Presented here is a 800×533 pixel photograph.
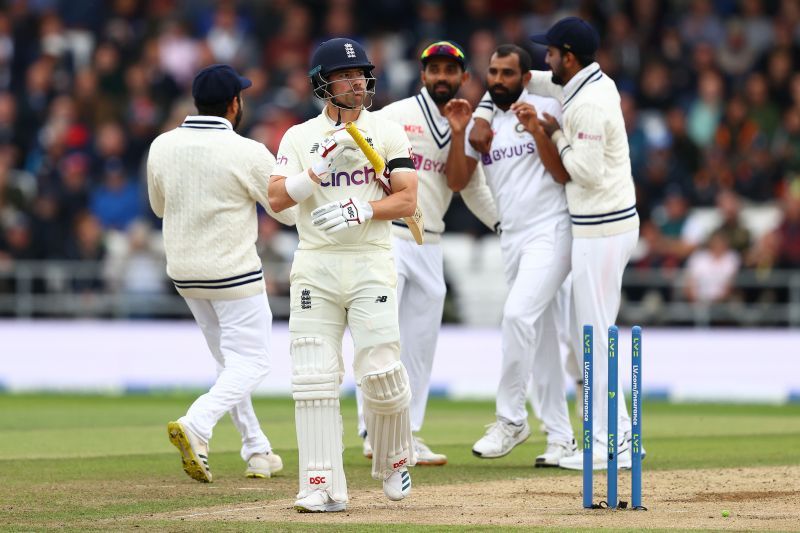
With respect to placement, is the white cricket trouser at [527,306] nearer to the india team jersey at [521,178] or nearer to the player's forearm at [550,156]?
the india team jersey at [521,178]

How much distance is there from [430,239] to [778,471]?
275cm

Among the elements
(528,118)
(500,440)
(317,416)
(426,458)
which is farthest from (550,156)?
(317,416)

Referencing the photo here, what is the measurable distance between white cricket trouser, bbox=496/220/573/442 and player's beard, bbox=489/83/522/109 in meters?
0.89

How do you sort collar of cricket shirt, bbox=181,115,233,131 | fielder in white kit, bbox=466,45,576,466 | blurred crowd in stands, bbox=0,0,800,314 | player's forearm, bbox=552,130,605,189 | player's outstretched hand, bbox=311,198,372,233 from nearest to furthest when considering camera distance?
player's outstretched hand, bbox=311,198,372,233, collar of cricket shirt, bbox=181,115,233,131, player's forearm, bbox=552,130,605,189, fielder in white kit, bbox=466,45,576,466, blurred crowd in stands, bbox=0,0,800,314

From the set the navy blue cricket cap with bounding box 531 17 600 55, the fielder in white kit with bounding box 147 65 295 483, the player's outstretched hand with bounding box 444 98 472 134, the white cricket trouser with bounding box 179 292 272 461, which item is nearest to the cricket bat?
the fielder in white kit with bounding box 147 65 295 483

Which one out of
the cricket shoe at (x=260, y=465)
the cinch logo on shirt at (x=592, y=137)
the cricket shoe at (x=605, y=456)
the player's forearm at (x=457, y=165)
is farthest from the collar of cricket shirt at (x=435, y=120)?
the cricket shoe at (x=260, y=465)

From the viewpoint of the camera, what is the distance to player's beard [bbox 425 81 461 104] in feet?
34.3

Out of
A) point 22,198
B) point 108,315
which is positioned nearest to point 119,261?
point 108,315

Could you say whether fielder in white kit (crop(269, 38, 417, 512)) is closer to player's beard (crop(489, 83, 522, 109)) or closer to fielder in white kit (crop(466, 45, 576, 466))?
fielder in white kit (crop(466, 45, 576, 466))

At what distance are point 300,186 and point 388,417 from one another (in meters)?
1.29

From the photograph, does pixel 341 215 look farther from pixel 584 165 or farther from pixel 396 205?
pixel 584 165

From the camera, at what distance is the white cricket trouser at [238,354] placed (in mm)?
9117

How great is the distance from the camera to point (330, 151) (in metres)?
7.75

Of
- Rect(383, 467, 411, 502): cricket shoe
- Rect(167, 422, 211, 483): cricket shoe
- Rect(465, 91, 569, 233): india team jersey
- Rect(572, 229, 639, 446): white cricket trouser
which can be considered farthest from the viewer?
Rect(465, 91, 569, 233): india team jersey
